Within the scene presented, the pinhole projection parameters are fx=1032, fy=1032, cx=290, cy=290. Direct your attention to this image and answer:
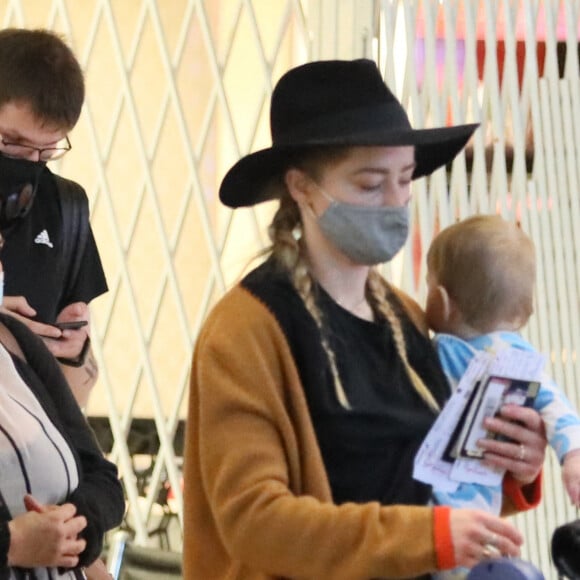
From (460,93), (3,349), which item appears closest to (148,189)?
(460,93)

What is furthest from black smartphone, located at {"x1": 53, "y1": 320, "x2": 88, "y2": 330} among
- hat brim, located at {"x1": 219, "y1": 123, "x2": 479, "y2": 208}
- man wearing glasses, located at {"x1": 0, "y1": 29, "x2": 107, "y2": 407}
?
hat brim, located at {"x1": 219, "y1": 123, "x2": 479, "y2": 208}

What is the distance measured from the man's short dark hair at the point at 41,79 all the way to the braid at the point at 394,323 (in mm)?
463

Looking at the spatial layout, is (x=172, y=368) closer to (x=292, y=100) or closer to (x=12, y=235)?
(x=12, y=235)

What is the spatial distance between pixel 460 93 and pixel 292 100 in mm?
1292

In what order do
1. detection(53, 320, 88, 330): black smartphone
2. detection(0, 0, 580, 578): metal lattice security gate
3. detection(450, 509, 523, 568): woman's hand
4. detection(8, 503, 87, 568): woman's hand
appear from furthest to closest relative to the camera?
detection(0, 0, 580, 578): metal lattice security gate, detection(53, 320, 88, 330): black smartphone, detection(8, 503, 87, 568): woman's hand, detection(450, 509, 523, 568): woman's hand

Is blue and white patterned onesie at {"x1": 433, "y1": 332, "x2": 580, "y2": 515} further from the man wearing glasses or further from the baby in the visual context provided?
the man wearing glasses

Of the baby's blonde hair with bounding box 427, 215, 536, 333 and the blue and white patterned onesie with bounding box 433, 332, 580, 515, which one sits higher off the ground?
the baby's blonde hair with bounding box 427, 215, 536, 333

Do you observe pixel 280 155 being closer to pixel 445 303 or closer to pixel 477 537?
pixel 445 303

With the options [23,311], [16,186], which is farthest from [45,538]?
[16,186]

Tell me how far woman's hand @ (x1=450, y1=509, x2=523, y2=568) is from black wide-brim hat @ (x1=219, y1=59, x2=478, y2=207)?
1.17ft

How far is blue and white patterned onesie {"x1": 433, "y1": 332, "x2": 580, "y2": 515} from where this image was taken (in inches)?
43.8

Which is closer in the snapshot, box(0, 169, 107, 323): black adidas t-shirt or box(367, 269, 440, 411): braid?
box(367, 269, 440, 411): braid

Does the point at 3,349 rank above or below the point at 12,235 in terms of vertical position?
below

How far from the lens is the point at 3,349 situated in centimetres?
114
